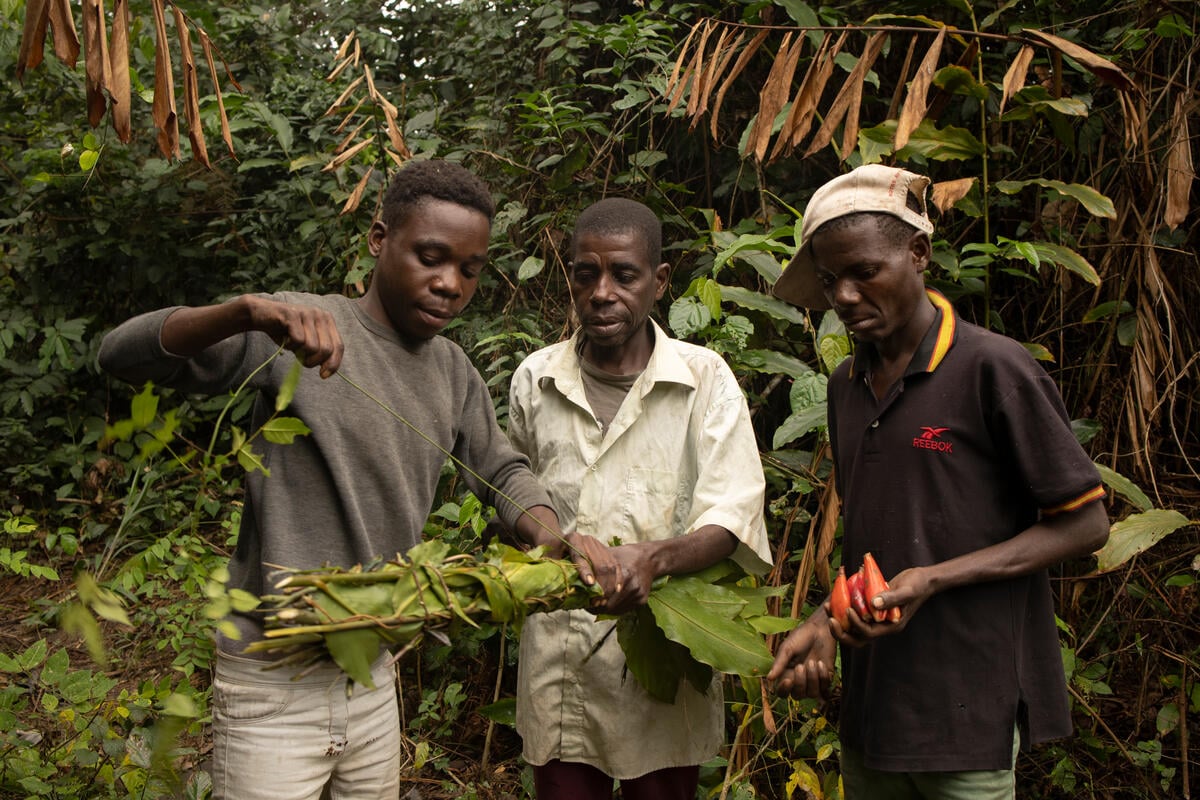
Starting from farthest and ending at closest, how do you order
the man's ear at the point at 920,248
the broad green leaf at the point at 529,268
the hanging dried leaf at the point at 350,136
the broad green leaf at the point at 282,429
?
the hanging dried leaf at the point at 350,136 < the broad green leaf at the point at 529,268 < the man's ear at the point at 920,248 < the broad green leaf at the point at 282,429

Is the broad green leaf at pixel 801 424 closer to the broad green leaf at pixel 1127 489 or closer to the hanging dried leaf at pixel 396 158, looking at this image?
the broad green leaf at pixel 1127 489

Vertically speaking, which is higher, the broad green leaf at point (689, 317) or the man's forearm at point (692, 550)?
the broad green leaf at point (689, 317)

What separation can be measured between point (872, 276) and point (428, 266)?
94 centimetres

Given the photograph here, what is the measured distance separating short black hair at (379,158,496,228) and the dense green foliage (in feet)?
2.29

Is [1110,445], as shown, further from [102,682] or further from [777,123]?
[102,682]

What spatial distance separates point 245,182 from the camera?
5.51 m

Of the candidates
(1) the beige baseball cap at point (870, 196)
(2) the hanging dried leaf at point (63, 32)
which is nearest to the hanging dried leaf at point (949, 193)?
(1) the beige baseball cap at point (870, 196)

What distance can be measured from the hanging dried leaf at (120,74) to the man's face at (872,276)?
165cm

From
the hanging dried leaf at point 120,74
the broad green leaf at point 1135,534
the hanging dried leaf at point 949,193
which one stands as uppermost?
the hanging dried leaf at point 120,74

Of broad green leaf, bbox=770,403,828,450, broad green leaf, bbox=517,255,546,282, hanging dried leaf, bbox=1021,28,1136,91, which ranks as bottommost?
broad green leaf, bbox=770,403,828,450

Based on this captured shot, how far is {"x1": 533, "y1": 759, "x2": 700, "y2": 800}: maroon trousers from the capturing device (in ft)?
7.66

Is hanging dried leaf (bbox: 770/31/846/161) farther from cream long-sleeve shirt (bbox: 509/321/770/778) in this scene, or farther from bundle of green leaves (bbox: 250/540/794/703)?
bundle of green leaves (bbox: 250/540/794/703)

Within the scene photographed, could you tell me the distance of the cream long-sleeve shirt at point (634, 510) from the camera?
229 centimetres

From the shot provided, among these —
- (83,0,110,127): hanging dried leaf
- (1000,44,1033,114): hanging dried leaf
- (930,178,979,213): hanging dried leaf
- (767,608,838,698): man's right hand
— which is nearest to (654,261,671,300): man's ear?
(930,178,979,213): hanging dried leaf
